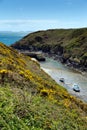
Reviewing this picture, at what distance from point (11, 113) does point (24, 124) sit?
76 cm

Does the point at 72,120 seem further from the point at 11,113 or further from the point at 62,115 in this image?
the point at 11,113

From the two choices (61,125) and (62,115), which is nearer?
(61,125)

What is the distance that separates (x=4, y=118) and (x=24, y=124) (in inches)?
40.9

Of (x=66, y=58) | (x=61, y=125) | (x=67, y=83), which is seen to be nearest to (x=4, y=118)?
(x=61, y=125)

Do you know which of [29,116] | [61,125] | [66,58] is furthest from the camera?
[66,58]

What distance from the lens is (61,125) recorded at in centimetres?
1551

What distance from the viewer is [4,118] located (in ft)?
41.6

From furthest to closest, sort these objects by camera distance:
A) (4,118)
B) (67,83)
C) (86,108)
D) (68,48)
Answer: (68,48)
(67,83)
(86,108)
(4,118)

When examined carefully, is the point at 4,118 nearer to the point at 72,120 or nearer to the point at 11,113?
the point at 11,113

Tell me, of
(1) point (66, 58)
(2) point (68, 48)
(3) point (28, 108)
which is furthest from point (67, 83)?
(2) point (68, 48)

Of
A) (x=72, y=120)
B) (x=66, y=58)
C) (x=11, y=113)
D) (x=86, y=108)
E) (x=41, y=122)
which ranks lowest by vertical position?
(x=66, y=58)

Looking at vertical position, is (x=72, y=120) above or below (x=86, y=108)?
above

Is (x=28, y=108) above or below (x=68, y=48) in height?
above

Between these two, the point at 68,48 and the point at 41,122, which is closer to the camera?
the point at 41,122
